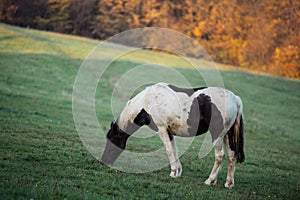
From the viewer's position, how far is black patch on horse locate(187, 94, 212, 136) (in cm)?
838

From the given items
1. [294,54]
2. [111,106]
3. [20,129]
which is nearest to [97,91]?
[111,106]

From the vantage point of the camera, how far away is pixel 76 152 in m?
10.3

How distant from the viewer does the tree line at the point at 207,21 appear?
147ft

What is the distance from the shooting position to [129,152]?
38.6ft

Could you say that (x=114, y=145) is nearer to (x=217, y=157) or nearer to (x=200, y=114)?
(x=200, y=114)

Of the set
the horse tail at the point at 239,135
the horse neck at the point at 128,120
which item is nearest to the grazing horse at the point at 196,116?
the horse tail at the point at 239,135

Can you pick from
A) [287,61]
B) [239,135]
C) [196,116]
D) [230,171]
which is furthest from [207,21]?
[230,171]

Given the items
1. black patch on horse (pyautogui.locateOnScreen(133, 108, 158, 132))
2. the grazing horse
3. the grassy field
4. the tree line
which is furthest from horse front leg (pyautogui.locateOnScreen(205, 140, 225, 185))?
the tree line

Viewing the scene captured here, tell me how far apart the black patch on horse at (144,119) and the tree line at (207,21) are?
3781 centimetres

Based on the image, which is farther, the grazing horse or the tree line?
the tree line

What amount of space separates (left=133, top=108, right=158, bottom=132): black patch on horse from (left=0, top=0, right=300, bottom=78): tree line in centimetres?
3781

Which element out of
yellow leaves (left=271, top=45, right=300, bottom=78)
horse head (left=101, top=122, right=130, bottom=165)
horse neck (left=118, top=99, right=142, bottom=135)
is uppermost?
horse neck (left=118, top=99, right=142, bottom=135)

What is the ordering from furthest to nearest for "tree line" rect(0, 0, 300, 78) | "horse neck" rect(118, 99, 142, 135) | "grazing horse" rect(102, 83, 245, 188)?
"tree line" rect(0, 0, 300, 78), "horse neck" rect(118, 99, 142, 135), "grazing horse" rect(102, 83, 245, 188)

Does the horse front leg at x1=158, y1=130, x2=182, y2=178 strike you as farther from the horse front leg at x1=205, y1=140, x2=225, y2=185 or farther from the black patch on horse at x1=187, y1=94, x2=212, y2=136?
the horse front leg at x1=205, y1=140, x2=225, y2=185
